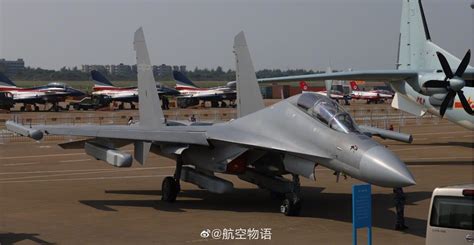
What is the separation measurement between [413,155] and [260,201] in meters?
15.7

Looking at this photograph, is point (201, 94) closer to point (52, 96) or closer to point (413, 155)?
point (52, 96)

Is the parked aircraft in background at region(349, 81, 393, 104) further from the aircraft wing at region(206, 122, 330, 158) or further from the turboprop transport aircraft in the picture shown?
the aircraft wing at region(206, 122, 330, 158)

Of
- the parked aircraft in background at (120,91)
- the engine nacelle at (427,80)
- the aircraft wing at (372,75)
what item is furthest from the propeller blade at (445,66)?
the parked aircraft in background at (120,91)

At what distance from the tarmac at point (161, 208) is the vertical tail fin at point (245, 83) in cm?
274

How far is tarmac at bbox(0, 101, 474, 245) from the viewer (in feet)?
47.4

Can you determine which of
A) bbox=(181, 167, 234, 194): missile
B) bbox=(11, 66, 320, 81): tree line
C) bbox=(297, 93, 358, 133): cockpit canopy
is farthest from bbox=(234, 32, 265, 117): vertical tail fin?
bbox=(11, 66, 320, 81): tree line

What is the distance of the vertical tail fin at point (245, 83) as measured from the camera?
2066cm

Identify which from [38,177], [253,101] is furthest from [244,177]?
[38,177]

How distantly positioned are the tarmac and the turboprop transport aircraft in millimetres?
3272

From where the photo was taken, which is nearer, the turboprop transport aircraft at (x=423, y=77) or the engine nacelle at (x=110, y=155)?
the engine nacelle at (x=110, y=155)

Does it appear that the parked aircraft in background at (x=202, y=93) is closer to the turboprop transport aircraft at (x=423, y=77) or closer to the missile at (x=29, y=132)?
the turboprop transport aircraft at (x=423, y=77)

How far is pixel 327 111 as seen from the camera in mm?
16141

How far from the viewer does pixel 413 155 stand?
3284cm

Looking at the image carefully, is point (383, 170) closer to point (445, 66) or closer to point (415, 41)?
point (445, 66)
